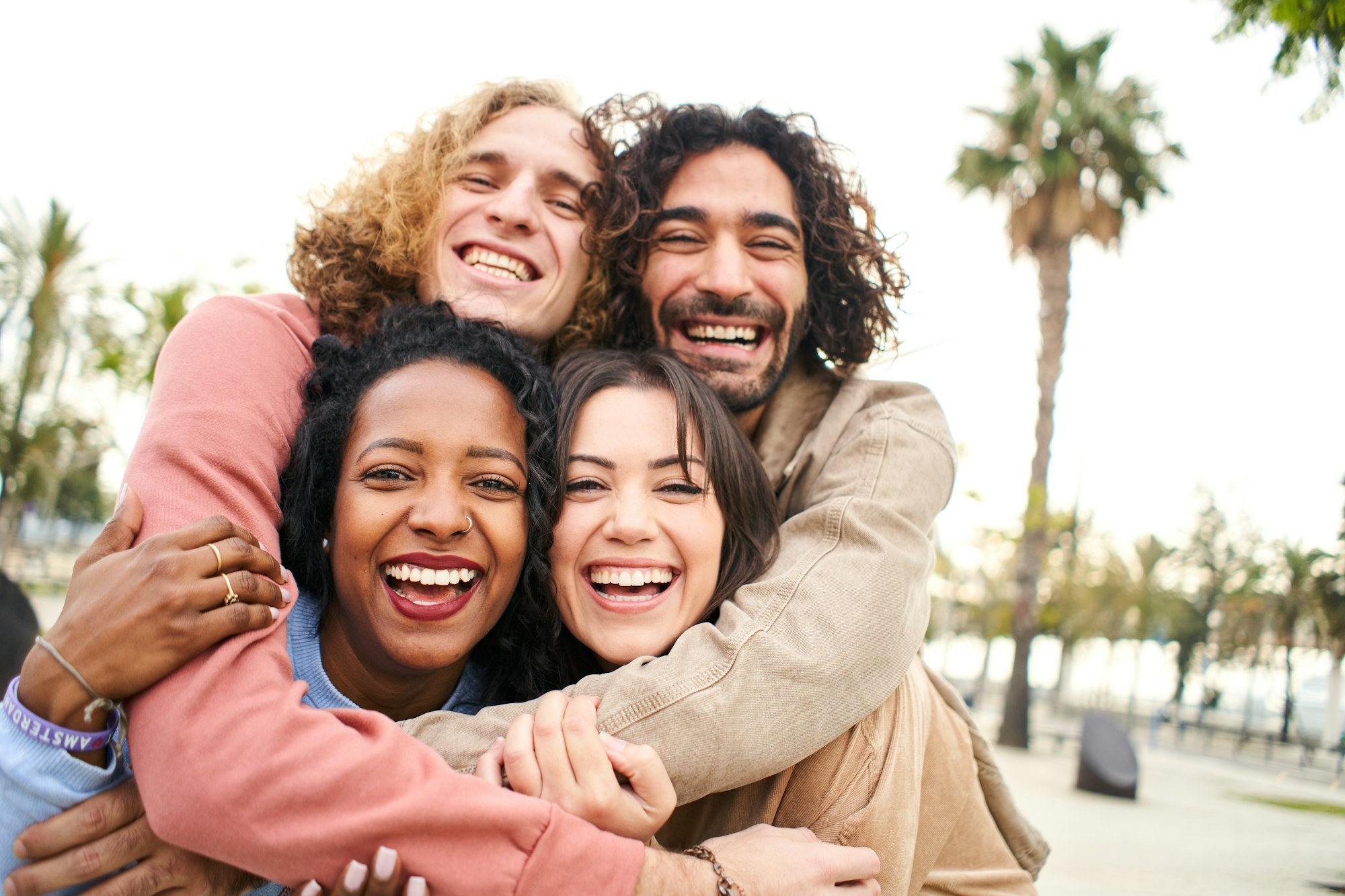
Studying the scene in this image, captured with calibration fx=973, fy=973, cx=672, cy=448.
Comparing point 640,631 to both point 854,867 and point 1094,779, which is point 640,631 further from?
point 1094,779

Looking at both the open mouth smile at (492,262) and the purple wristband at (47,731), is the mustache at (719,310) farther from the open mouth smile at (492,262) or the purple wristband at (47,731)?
the purple wristband at (47,731)

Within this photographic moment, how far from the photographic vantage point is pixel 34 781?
221cm

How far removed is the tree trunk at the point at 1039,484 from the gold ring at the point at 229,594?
18447 mm

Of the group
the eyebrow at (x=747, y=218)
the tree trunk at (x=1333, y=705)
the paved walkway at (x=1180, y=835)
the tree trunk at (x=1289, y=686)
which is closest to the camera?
the eyebrow at (x=747, y=218)

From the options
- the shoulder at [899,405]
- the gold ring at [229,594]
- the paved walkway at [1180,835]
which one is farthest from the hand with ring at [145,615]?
the paved walkway at [1180,835]

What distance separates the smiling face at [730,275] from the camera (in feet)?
13.2

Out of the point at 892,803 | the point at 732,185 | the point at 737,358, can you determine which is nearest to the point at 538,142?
the point at 732,185

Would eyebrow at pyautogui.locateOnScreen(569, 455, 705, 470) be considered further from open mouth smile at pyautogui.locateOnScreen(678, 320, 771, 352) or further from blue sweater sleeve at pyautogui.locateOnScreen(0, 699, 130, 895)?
blue sweater sleeve at pyautogui.locateOnScreen(0, 699, 130, 895)

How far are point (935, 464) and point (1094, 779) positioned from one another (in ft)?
44.4

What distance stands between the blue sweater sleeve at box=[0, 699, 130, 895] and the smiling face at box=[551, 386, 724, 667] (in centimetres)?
133

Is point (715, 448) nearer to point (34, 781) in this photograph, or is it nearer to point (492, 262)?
point (492, 262)

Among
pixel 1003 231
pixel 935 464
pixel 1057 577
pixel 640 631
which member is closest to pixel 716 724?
pixel 640 631

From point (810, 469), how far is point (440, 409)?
1493 mm

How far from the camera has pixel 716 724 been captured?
255 centimetres
